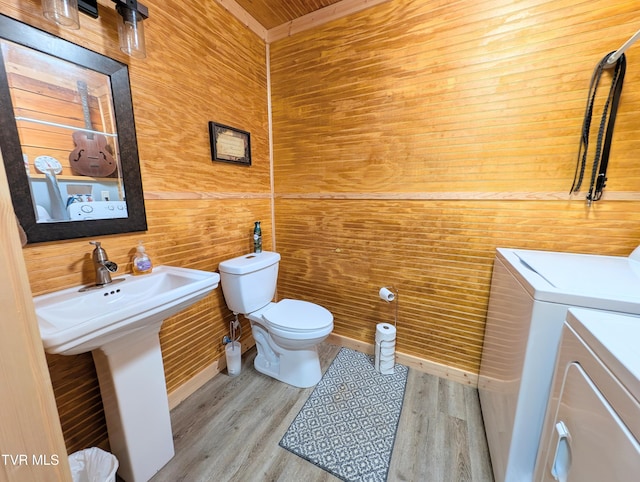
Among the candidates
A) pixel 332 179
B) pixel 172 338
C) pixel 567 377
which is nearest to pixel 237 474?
pixel 172 338

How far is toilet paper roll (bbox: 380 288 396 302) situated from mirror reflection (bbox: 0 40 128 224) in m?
1.54

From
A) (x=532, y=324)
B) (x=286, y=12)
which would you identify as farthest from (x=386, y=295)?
(x=286, y=12)

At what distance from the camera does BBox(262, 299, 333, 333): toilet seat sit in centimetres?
149

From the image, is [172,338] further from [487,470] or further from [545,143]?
[545,143]

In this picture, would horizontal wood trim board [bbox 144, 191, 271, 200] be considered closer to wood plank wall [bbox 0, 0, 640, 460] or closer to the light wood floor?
wood plank wall [bbox 0, 0, 640, 460]

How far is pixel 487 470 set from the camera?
3.75 ft

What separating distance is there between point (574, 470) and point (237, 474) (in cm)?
124

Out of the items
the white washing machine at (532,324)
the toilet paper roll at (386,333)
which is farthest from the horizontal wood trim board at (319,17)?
the toilet paper roll at (386,333)

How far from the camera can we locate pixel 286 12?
1.73 meters

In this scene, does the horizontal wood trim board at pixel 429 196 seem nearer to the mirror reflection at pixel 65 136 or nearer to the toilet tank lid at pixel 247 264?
the mirror reflection at pixel 65 136

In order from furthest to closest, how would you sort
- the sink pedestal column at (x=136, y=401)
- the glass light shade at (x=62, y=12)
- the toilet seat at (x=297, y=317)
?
the toilet seat at (x=297, y=317) < the sink pedestal column at (x=136, y=401) < the glass light shade at (x=62, y=12)

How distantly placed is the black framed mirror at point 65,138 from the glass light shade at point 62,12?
8 centimetres

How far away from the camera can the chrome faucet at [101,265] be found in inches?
41.8

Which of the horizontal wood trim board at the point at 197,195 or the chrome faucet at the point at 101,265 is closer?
the chrome faucet at the point at 101,265
